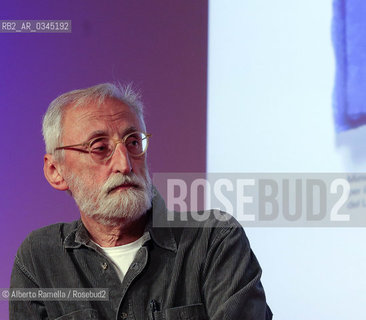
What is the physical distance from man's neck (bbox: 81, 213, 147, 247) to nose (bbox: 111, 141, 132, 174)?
0.48 ft

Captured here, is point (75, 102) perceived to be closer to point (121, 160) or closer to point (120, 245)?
point (121, 160)

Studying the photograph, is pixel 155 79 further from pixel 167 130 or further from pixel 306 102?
pixel 306 102

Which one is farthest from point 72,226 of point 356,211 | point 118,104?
point 356,211

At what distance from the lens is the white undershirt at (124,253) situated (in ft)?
5.15

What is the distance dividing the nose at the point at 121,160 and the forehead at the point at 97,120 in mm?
47

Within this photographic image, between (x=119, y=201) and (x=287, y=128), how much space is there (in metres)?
0.83

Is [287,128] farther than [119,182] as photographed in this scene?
Yes

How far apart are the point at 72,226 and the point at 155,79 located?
847 mm

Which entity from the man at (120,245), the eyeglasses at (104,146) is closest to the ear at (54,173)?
the man at (120,245)

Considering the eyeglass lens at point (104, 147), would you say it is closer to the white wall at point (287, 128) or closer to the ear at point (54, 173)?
the ear at point (54, 173)

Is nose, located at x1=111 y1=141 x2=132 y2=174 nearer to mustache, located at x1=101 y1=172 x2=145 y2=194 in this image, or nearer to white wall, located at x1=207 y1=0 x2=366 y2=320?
mustache, located at x1=101 y1=172 x2=145 y2=194

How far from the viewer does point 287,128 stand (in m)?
2.16

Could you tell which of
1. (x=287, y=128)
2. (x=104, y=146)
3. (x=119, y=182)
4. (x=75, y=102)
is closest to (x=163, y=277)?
(x=119, y=182)

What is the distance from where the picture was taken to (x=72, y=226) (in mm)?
1710
